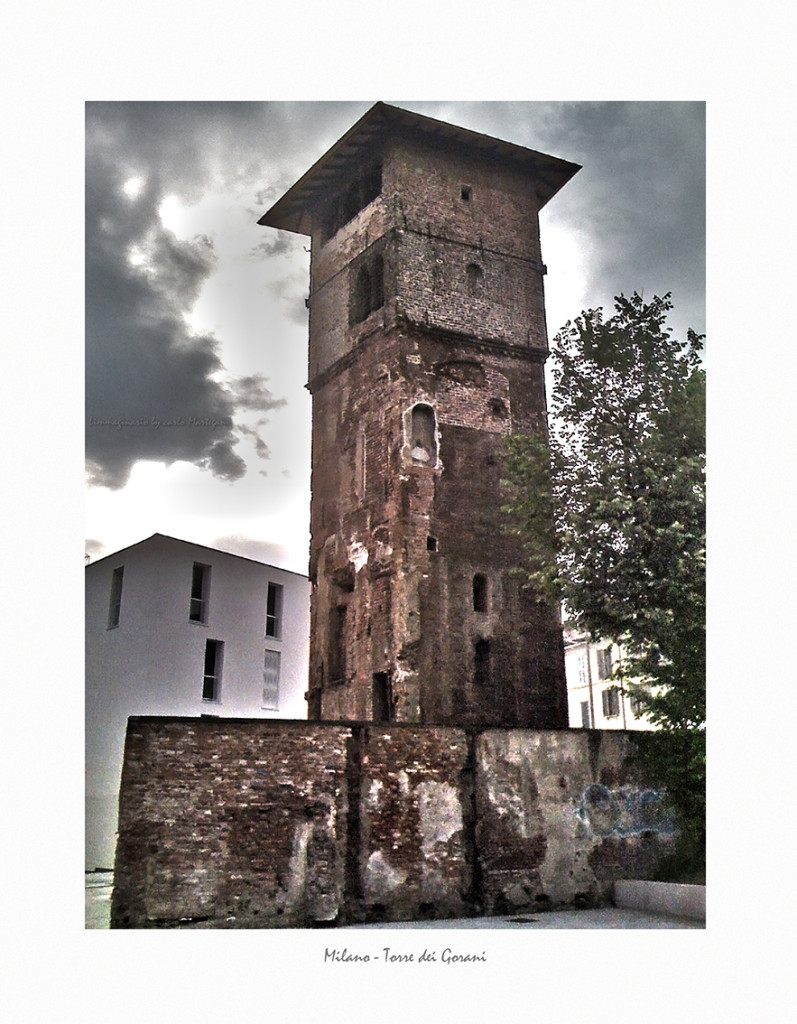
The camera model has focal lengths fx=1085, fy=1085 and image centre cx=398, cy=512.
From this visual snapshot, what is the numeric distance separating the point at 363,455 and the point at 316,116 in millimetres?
8044

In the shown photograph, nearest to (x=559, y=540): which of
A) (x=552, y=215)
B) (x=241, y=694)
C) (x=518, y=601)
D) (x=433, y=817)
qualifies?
(x=518, y=601)

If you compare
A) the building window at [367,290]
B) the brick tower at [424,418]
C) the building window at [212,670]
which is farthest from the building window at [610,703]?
the building window at [367,290]

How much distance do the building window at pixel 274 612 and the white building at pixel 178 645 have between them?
0.02 meters

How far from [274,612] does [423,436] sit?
5362 mm

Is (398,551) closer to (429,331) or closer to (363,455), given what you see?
(363,455)

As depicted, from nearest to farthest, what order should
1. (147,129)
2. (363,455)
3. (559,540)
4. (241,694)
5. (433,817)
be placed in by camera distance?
(147,129), (433,817), (559,540), (363,455), (241,694)

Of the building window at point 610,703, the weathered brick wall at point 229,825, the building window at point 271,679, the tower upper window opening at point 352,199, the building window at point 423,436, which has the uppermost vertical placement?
the tower upper window opening at point 352,199

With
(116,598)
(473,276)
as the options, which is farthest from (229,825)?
(473,276)

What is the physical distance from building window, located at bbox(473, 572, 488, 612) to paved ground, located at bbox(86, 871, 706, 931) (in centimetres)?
616

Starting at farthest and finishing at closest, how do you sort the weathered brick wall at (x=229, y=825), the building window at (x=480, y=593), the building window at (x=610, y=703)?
the building window at (x=610, y=703) < the building window at (x=480, y=593) < the weathered brick wall at (x=229, y=825)

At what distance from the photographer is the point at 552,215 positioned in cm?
2097

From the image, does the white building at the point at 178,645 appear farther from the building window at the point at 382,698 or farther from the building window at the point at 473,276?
the building window at the point at 473,276

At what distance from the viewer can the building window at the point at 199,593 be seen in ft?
65.2
